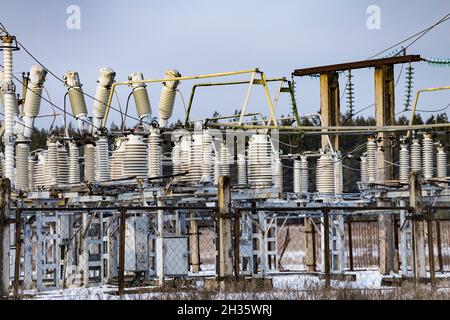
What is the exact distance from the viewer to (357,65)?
32.0 m

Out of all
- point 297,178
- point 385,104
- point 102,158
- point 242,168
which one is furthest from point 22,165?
point 385,104

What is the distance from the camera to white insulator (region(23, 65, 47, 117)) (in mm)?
28688

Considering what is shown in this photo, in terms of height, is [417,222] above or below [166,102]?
below

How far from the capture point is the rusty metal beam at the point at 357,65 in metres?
30.8

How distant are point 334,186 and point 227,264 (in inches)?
439

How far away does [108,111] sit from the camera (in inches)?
1022

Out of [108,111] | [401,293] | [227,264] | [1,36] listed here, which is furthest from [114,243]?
[401,293]

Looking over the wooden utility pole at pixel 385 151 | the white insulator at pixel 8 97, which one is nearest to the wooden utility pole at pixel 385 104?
the wooden utility pole at pixel 385 151

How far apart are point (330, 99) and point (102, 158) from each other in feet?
32.9

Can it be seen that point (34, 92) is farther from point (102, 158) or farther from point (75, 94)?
point (102, 158)

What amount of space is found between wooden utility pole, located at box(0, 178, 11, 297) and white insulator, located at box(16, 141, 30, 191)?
9890mm


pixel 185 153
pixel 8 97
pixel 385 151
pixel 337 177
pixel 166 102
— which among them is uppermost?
pixel 166 102

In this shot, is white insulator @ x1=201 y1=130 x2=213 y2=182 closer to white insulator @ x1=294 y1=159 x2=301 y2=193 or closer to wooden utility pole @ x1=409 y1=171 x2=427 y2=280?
white insulator @ x1=294 y1=159 x2=301 y2=193
